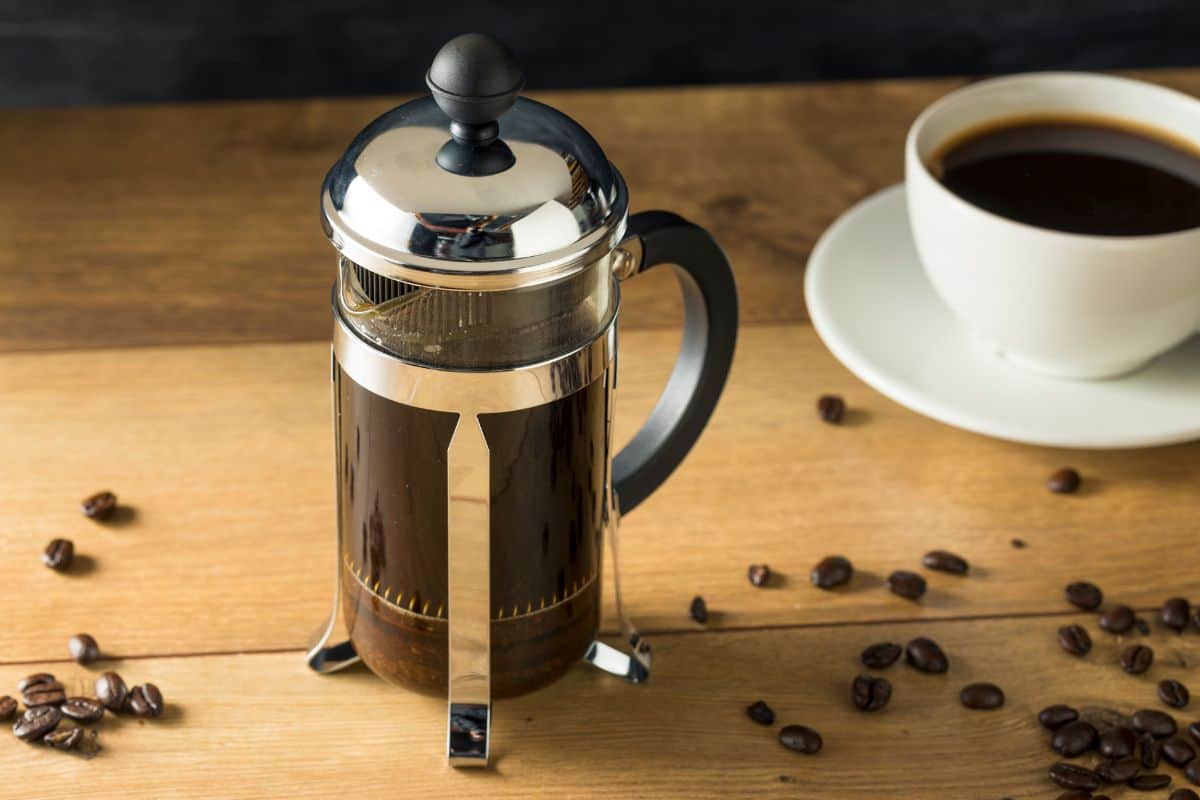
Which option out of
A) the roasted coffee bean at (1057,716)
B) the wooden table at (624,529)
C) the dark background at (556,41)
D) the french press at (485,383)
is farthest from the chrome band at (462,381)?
the dark background at (556,41)

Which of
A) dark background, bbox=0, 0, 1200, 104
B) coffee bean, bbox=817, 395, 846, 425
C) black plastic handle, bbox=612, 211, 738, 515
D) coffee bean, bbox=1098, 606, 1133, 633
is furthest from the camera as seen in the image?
dark background, bbox=0, 0, 1200, 104

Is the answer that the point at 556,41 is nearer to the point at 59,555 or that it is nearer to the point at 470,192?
the point at 59,555

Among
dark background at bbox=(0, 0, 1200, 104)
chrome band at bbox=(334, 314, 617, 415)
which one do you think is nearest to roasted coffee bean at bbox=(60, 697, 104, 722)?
chrome band at bbox=(334, 314, 617, 415)

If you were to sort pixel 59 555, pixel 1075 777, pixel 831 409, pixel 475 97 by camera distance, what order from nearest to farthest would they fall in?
pixel 475 97 < pixel 1075 777 < pixel 59 555 < pixel 831 409

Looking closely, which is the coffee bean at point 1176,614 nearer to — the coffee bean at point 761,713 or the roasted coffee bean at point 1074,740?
the roasted coffee bean at point 1074,740

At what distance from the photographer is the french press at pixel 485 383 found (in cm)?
64

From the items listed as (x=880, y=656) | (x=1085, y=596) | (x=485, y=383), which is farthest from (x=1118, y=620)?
(x=485, y=383)

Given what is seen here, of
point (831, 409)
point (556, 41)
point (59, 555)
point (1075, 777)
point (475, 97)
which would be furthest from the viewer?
point (556, 41)

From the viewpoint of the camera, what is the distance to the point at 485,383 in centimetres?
68

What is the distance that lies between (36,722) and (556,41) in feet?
3.74

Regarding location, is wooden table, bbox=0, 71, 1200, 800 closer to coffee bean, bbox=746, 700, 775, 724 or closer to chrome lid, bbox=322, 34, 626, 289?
coffee bean, bbox=746, 700, 775, 724

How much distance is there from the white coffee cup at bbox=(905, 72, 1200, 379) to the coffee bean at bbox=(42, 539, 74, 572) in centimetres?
57

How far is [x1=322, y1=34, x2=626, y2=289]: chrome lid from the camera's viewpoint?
2.08ft

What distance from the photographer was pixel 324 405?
3.32 ft
